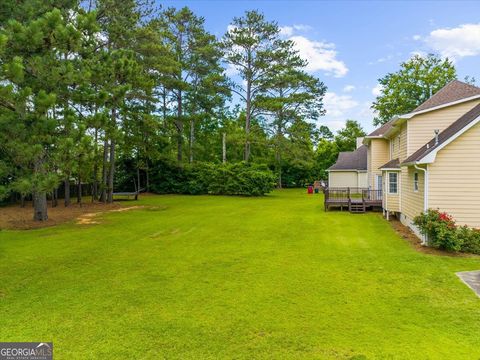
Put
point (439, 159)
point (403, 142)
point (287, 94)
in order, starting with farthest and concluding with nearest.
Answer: point (287, 94)
point (403, 142)
point (439, 159)

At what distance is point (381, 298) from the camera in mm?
6043

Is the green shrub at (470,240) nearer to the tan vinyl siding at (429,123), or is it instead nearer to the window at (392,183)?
the tan vinyl siding at (429,123)

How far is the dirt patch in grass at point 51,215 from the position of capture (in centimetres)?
1415

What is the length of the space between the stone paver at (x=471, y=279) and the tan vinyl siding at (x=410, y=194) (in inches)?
139

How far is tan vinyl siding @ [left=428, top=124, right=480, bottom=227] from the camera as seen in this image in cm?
989

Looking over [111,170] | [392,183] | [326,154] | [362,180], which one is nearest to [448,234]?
[392,183]

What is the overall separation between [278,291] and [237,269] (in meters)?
1.69

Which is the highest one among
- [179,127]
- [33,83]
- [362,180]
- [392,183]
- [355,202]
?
[179,127]

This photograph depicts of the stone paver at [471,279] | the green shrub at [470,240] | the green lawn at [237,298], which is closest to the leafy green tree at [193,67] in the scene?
the green lawn at [237,298]

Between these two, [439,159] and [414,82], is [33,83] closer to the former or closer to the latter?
[439,159]

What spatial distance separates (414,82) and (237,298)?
35405 millimetres

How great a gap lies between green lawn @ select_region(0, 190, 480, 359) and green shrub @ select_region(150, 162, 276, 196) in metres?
16.7

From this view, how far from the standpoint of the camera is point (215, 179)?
29.8 meters

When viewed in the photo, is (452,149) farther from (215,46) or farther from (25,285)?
(215,46)
